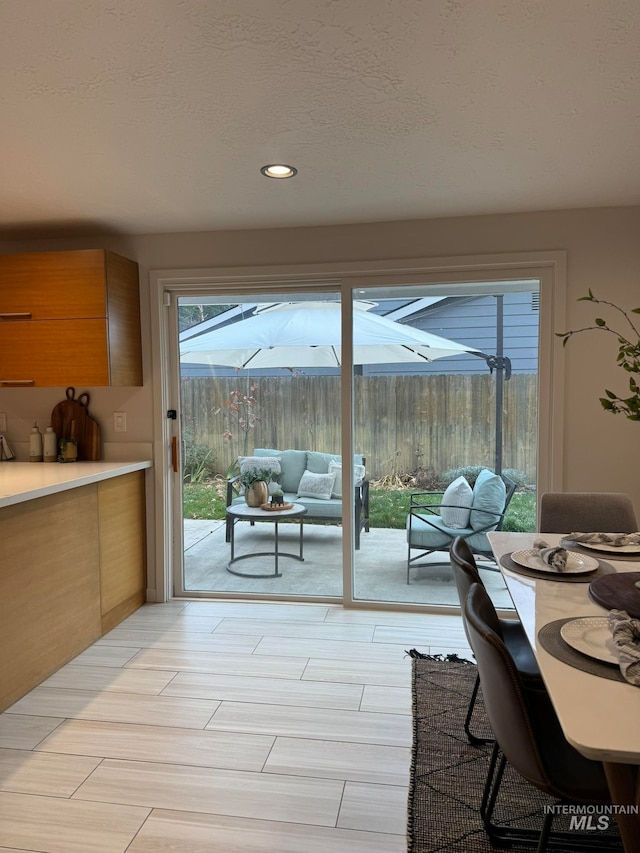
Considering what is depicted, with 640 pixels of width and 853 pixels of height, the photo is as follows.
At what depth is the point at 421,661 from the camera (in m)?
2.87

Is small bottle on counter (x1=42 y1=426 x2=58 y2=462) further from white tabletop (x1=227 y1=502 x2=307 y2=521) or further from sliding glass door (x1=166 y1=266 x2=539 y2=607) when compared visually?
white tabletop (x1=227 y1=502 x2=307 y2=521)

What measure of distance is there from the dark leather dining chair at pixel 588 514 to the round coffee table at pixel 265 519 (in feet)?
5.26

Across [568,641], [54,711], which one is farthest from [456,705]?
[54,711]

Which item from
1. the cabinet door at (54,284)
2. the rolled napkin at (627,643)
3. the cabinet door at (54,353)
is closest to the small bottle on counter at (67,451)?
the cabinet door at (54,353)

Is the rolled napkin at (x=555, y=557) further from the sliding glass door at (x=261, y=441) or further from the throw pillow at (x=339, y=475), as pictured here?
the sliding glass door at (x=261, y=441)

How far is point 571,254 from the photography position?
319cm

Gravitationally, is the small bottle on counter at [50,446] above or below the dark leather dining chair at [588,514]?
above

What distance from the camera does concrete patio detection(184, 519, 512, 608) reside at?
141 inches

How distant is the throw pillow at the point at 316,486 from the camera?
3689 mm

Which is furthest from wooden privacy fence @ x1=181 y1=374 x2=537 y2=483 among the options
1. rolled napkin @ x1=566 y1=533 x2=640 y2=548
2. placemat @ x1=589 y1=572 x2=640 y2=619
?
placemat @ x1=589 y1=572 x2=640 y2=619

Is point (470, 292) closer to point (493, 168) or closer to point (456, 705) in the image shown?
point (493, 168)

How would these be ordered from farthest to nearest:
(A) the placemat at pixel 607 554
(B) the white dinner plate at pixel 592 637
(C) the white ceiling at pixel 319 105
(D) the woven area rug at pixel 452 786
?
(A) the placemat at pixel 607 554 < (D) the woven area rug at pixel 452 786 < (C) the white ceiling at pixel 319 105 < (B) the white dinner plate at pixel 592 637

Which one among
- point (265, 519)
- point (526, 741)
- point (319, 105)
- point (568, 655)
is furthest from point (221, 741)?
point (319, 105)

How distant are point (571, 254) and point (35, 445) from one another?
3.43 meters
